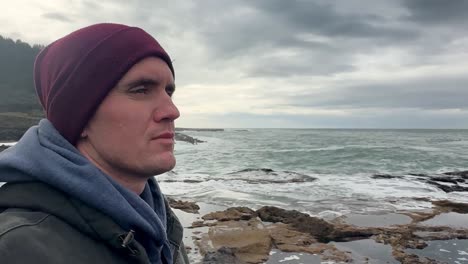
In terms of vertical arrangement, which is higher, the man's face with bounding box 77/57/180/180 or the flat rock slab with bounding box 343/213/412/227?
the man's face with bounding box 77/57/180/180

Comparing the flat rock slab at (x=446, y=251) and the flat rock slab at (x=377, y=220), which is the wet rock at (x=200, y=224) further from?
the flat rock slab at (x=446, y=251)

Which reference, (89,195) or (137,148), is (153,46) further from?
(89,195)

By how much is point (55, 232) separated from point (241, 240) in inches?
301

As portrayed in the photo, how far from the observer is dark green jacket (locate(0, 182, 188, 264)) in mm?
1237

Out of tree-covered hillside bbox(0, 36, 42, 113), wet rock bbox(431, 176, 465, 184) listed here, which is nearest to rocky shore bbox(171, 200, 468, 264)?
wet rock bbox(431, 176, 465, 184)

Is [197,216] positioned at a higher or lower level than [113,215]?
lower

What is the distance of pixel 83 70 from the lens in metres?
1.63

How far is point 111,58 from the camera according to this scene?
166 cm

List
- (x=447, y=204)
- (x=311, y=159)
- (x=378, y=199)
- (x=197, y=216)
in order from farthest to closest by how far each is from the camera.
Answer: (x=311, y=159) → (x=378, y=199) → (x=447, y=204) → (x=197, y=216)

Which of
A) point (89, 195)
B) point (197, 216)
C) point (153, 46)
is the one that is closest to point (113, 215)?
point (89, 195)

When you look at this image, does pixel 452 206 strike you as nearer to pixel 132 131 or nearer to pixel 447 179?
pixel 447 179

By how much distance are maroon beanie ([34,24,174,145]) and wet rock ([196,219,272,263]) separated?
6.01 metres

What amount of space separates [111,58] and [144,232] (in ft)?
2.54

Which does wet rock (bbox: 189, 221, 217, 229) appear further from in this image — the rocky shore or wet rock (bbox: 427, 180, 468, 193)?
wet rock (bbox: 427, 180, 468, 193)
